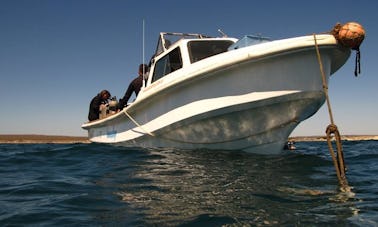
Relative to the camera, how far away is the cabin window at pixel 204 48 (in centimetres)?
658

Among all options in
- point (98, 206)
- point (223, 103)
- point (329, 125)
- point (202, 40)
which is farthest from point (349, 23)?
point (98, 206)

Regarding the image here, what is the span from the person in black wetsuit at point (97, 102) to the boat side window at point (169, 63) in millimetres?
3445

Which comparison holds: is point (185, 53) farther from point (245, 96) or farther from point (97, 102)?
point (97, 102)

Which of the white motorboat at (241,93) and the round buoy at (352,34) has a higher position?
the round buoy at (352,34)

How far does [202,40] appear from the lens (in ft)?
22.5

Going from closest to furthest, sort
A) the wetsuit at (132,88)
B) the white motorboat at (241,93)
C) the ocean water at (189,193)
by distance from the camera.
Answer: the ocean water at (189,193), the white motorboat at (241,93), the wetsuit at (132,88)

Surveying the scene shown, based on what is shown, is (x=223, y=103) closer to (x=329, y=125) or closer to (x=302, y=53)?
(x=302, y=53)

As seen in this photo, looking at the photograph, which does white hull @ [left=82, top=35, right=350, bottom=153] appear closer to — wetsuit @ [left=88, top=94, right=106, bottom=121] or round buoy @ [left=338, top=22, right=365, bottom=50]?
round buoy @ [left=338, top=22, right=365, bottom=50]

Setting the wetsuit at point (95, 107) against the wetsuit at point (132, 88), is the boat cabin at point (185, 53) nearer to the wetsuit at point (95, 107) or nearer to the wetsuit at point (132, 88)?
the wetsuit at point (132, 88)

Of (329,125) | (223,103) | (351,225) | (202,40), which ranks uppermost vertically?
(202,40)

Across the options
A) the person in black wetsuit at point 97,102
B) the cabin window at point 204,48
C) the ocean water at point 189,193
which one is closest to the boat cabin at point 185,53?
the cabin window at point 204,48

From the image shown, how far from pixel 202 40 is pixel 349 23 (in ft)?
9.85

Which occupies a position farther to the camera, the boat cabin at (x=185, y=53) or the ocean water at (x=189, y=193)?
the boat cabin at (x=185, y=53)

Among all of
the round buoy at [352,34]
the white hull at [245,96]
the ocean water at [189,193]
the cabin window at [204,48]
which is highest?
the cabin window at [204,48]
